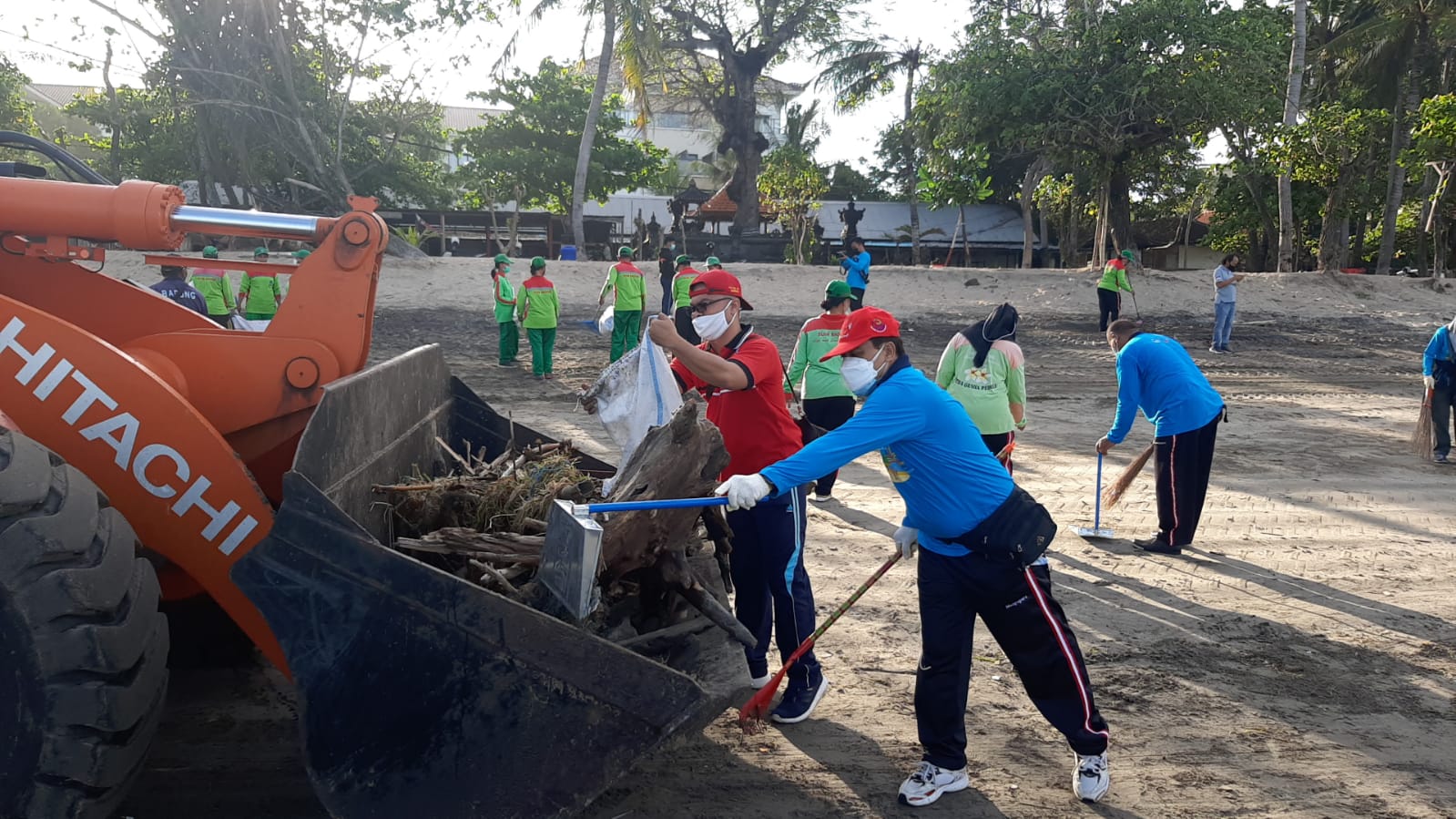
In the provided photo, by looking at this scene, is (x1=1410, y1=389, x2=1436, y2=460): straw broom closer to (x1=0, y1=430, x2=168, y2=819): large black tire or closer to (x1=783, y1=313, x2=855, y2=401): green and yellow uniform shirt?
(x1=783, y1=313, x2=855, y2=401): green and yellow uniform shirt

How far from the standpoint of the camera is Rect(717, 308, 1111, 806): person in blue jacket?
12.6 feet

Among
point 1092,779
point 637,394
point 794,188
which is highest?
point 794,188

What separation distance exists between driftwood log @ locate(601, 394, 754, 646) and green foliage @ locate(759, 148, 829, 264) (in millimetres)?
25670

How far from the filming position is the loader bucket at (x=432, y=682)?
3137mm

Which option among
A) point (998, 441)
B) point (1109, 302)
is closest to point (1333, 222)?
point (1109, 302)

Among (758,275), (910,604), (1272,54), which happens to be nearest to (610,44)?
(758,275)

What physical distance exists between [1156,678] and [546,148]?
37536 mm

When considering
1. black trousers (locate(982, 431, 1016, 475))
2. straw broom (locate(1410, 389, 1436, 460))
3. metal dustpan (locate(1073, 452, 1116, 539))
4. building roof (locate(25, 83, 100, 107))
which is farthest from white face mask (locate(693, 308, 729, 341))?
building roof (locate(25, 83, 100, 107))

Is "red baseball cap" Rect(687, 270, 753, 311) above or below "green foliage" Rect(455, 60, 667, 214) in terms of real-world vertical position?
below

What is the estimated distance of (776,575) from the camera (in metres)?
4.63

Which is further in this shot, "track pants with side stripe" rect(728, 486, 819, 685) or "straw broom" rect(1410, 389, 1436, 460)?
"straw broom" rect(1410, 389, 1436, 460)

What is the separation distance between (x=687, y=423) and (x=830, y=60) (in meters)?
32.8

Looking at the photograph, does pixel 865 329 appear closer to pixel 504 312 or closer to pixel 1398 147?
pixel 504 312

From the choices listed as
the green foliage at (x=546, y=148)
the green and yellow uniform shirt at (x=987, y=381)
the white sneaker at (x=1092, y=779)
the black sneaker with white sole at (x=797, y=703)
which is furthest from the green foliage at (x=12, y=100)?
the white sneaker at (x=1092, y=779)
